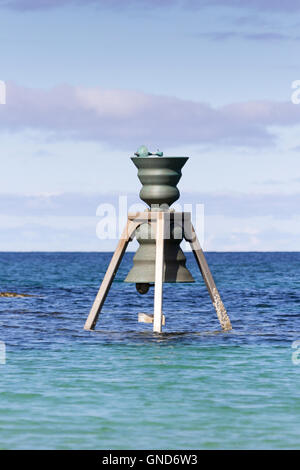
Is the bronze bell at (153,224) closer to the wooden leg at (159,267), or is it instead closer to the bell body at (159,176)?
the bell body at (159,176)

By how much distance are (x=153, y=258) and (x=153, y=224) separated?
71cm

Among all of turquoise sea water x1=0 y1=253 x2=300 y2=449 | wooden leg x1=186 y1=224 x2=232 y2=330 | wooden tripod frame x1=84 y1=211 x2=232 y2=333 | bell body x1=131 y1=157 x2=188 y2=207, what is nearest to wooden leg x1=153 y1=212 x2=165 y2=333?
wooden tripod frame x1=84 y1=211 x2=232 y2=333

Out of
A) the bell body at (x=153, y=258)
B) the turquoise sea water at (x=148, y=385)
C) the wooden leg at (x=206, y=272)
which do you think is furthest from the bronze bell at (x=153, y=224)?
the turquoise sea water at (x=148, y=385)

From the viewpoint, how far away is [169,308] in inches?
1200

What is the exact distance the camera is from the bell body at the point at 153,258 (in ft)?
61.3

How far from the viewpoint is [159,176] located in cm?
1858

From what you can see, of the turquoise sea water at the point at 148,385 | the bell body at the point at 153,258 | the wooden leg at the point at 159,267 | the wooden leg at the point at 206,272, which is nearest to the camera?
the turquoise sea water at the point at 148,385

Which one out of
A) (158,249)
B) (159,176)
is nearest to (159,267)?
(158,249)

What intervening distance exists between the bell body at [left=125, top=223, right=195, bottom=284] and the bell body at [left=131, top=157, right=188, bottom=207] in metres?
0.62

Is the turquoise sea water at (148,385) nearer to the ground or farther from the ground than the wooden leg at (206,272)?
nearer to the ground

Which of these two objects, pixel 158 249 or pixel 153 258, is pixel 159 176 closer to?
pixel 158 249
